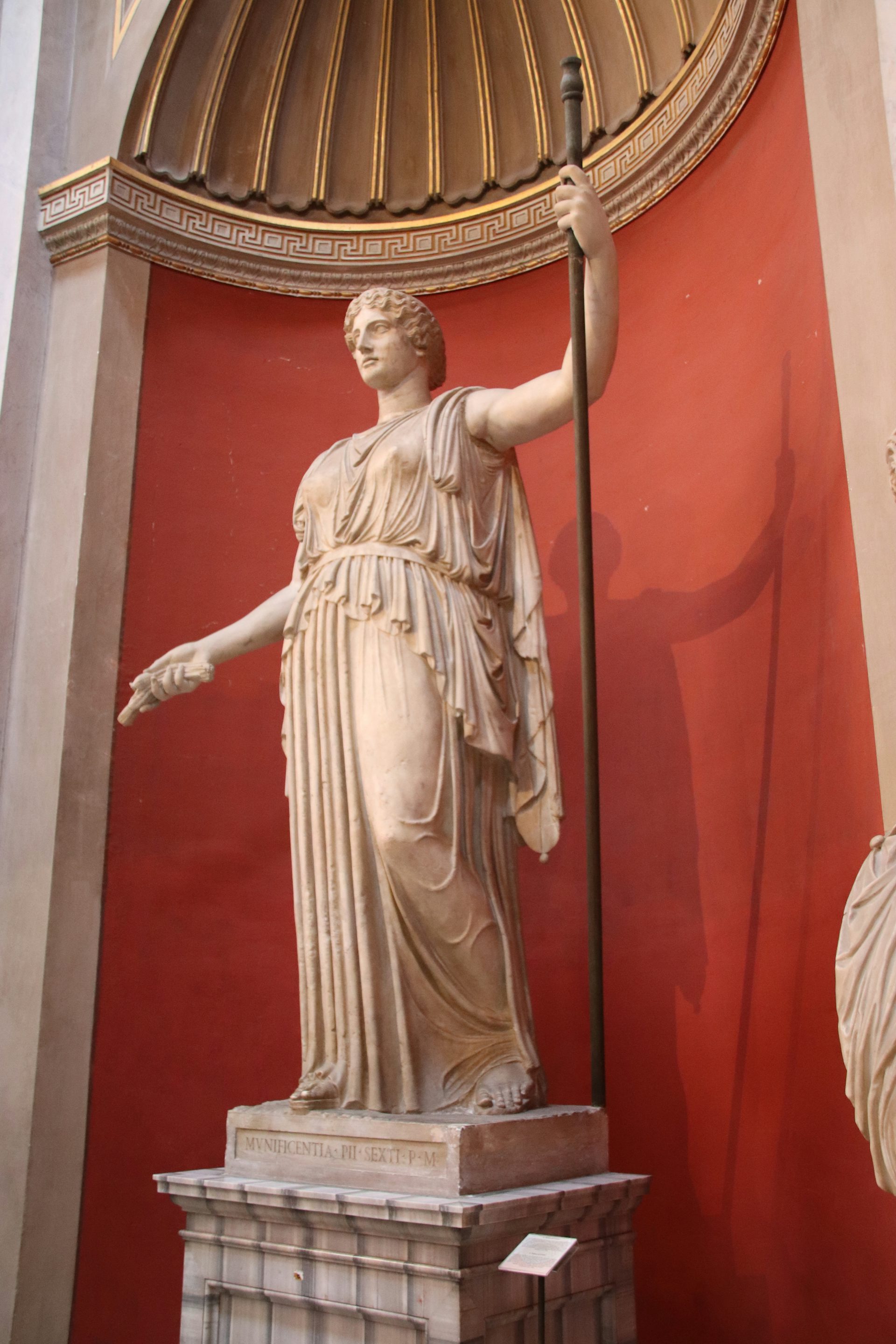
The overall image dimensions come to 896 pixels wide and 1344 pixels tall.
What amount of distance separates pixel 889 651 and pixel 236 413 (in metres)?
3.06

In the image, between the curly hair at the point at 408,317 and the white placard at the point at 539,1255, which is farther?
the curly hair at the point at 408,317

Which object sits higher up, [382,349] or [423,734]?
[382,349]

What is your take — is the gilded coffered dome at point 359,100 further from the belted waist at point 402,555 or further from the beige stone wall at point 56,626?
the belted waist at point 402,555

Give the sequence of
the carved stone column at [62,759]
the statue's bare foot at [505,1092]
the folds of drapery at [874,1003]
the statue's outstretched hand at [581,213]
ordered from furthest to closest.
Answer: the carved stone column at [62,759]
the statue's outstretched hand at [581,213]
the statue's bare foot at [505,1092]
the folds of drapery at [874,1003]

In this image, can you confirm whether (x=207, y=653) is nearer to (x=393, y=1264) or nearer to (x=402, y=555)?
(x=402, y=555)

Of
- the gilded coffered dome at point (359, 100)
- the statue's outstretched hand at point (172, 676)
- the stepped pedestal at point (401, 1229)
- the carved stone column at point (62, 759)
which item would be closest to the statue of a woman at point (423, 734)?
the stepped pedestal at point (401, 1229)

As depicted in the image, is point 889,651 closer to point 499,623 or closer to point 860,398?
point 860,398

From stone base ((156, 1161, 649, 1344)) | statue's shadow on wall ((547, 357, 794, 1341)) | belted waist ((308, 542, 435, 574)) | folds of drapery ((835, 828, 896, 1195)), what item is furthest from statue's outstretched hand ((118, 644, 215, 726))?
folds of drapery ((835, 828, 896, 1195))

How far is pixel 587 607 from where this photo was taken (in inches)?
124

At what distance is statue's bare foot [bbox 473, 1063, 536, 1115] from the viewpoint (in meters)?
2.79

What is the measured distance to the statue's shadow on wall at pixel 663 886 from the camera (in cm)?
371

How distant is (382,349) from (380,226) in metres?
2.20

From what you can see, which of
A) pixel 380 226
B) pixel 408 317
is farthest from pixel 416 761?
pixel 380 226

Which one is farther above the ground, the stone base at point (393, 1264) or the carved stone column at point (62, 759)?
the carved stone column at point (62, 759)
